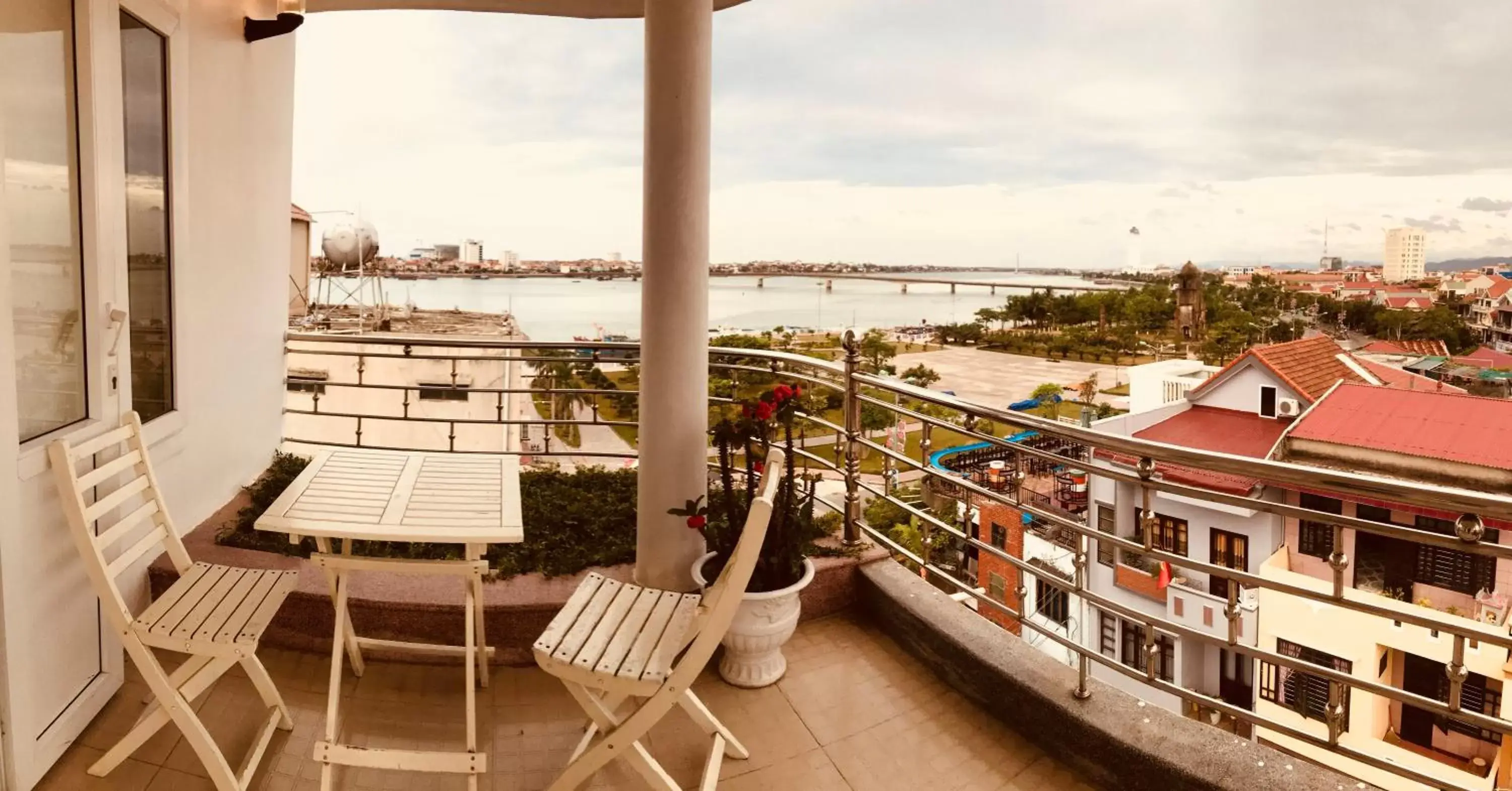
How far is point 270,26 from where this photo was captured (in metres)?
3.70

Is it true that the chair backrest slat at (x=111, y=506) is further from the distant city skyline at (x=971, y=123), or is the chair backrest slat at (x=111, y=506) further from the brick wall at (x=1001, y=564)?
the brick wall at (x=1001, y=564)

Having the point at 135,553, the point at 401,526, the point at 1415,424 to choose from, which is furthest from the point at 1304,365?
the point at 135,553

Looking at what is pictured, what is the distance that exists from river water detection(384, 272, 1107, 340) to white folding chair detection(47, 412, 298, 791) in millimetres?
2252

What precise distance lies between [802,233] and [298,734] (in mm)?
12102

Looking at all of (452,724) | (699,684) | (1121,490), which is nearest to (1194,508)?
(1121,490)

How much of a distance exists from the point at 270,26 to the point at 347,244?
554cm

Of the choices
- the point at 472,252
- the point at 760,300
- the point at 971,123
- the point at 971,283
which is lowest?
the point at 760,300

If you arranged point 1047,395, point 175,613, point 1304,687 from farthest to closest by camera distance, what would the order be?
point 1047,395 → point 1304,687 → point 175,613

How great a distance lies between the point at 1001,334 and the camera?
9.55m

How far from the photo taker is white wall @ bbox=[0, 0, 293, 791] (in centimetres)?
200

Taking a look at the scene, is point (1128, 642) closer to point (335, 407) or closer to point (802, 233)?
point (802, 233)

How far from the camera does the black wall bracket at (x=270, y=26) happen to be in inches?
142

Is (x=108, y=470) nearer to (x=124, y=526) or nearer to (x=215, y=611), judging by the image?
(x=124, y=526)

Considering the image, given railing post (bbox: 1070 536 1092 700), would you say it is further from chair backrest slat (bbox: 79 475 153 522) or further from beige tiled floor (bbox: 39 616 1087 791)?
chair backrest slat (bbox: 79 475 153 522)
